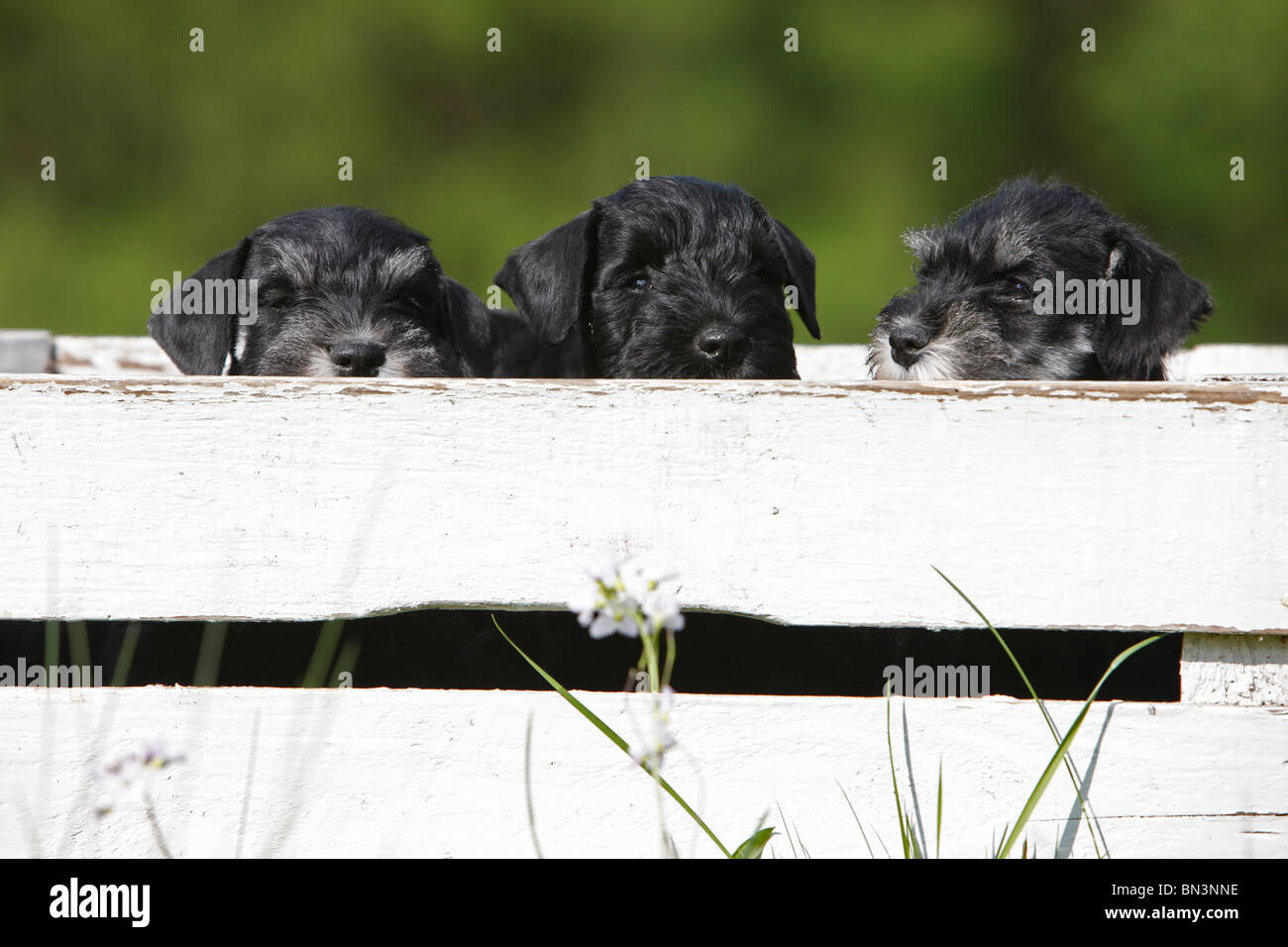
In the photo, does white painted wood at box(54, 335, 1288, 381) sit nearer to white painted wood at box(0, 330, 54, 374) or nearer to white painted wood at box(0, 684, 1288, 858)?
white painted wood at box(0, 330, 54, 374)

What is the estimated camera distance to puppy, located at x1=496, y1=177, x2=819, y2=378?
286 centimetres

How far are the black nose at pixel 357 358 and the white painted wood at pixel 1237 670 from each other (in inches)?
76.7

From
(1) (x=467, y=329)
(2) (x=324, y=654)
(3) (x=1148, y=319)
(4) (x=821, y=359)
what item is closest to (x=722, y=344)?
(1) (x=467, y=329)

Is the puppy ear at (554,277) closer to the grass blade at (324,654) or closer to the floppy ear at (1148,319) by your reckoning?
the grass blade at (324,654)

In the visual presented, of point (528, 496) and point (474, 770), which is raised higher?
point (528, 496)

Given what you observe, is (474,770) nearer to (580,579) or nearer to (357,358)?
(580,579)

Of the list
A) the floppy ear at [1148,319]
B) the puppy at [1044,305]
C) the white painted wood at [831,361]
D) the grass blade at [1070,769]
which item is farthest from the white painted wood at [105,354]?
the grass blade at [1070,769]

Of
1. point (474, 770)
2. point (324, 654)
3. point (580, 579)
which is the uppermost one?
point (580, 579)

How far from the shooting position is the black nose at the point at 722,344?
2.78 m

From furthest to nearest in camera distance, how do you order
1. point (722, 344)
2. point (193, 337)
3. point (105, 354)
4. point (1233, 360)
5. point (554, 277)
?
point (105, 354) → point (1233, 360) → point (554, 277) → point (193, 337) → point (722, 344)

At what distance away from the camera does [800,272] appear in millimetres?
3174

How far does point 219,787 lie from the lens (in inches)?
71.8

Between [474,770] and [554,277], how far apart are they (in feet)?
5.39

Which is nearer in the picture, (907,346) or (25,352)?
(907,346)
